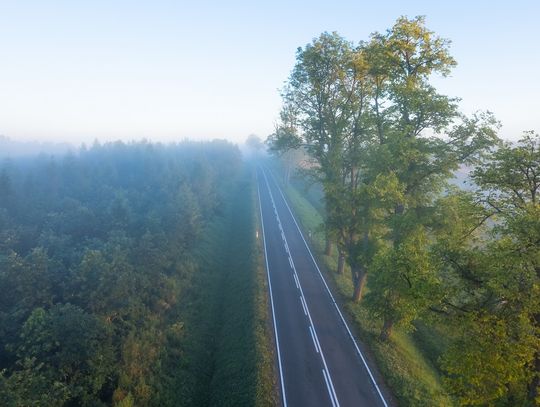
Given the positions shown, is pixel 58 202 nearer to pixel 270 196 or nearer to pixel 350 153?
pixel 270 196

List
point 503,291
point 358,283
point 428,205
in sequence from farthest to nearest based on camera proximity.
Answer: point 358,283 < point 428,205 < point 503,291

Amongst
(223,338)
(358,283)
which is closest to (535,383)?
(358,283)

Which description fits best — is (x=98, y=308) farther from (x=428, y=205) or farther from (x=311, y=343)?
(x=428, y=205)

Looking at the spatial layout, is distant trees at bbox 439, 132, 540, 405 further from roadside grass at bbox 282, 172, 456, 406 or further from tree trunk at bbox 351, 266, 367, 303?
tree trunk at bbox 351, 266, 367, 303

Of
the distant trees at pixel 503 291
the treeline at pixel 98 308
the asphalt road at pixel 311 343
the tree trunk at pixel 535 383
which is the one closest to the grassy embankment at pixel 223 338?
the treeline at pixel 98 308

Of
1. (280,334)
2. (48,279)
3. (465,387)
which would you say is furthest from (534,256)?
(48,279)

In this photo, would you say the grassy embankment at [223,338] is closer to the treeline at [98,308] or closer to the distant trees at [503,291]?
the treeline at [98,308]
